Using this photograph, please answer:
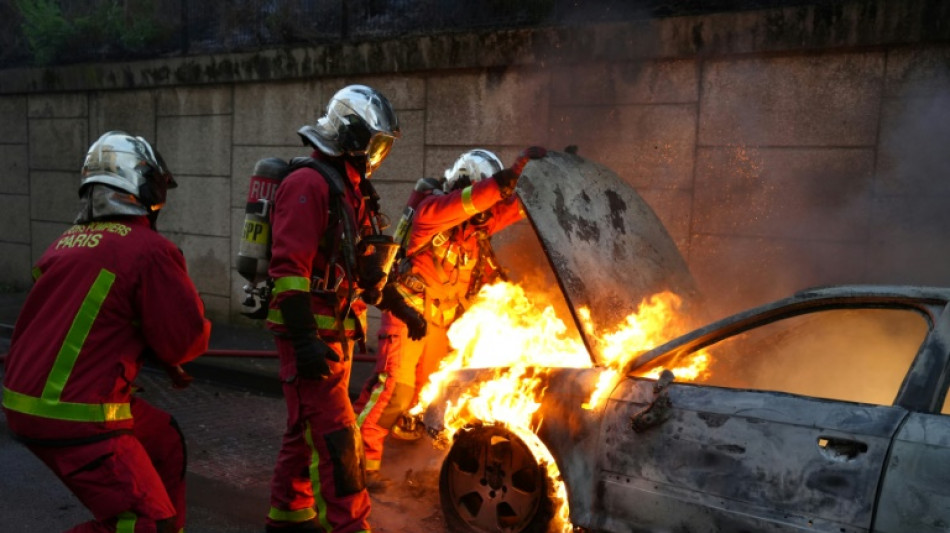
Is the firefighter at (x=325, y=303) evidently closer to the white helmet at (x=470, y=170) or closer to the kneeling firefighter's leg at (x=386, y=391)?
the kneeling firefighter's leg at (x=386, y=391)

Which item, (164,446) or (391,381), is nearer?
(164,446)

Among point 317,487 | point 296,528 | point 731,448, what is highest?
point 731,448

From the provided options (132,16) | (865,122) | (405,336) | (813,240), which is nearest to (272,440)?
(405,336)

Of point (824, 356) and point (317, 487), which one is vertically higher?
point (824, 356)

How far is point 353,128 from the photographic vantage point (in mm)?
3848

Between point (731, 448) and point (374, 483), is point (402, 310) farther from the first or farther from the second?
point (731, 448)

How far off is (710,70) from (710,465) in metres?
4.15

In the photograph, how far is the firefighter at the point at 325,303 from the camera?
336cm

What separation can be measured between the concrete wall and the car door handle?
3.48 meters

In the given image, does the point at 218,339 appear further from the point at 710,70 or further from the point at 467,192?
the point at 710,70

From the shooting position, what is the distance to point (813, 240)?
5.86 metres

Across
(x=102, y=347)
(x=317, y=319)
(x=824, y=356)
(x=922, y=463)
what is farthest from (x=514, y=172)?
(x=922, y=463)

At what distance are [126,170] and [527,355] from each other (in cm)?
248

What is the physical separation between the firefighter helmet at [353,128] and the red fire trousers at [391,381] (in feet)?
4.06
